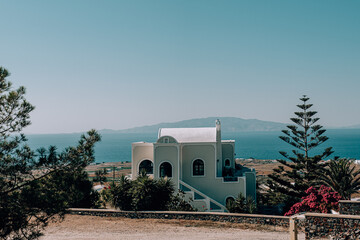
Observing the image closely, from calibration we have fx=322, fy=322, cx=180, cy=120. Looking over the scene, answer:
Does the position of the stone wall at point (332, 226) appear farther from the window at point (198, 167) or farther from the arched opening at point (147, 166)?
the arched opening at point (147, 166)

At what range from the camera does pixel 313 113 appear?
2325cm

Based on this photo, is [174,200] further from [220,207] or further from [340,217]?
[340,217]

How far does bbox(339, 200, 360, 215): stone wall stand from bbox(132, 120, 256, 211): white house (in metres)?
8.17

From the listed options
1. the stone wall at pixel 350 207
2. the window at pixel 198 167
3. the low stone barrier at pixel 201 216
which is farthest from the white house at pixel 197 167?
the stone wall at pixel 350 207

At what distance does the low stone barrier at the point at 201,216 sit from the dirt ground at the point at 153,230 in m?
0.23

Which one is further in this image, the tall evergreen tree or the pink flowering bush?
the tall evergreen tree

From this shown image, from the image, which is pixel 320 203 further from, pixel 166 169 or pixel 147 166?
pixel 147 166

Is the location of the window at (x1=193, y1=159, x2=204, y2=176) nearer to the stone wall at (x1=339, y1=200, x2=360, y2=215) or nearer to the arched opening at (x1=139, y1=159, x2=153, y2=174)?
the arched opening at (x1=139, y1=159, x2=153, y2=174)

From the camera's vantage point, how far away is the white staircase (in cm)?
1809

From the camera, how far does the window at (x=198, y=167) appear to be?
19672mm

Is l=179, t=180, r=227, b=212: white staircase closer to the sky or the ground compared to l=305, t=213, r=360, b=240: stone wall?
closer to the ground

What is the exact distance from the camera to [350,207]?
1052cm

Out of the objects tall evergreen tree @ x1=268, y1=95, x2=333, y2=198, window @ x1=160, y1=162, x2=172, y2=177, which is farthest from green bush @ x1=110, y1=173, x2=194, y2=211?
tall evergreen tree @ x1=268, y1=95, x2=333, y2=198

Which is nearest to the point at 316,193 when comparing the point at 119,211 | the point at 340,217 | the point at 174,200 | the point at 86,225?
the point at 340,217
